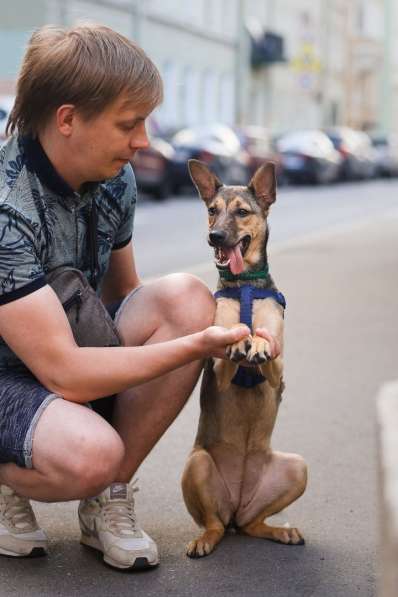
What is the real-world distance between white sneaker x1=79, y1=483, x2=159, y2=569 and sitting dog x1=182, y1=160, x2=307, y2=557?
188mm

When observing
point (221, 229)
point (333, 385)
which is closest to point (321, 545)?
point (221, 229)

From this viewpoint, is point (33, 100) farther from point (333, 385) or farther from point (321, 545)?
point (333, 385)

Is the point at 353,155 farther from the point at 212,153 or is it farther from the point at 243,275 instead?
the point at 243,275

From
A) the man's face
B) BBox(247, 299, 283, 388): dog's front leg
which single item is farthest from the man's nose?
BBox(247, 299, 283, 388): dog's front leg

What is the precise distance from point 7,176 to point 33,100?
0.24 m

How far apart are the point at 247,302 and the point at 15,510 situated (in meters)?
0.98

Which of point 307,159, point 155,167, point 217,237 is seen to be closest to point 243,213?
point 217,237

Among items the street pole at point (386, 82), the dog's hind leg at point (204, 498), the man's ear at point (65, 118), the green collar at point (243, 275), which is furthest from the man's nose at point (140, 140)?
the street pole at point (386, 82)

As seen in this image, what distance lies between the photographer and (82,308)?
145 inches

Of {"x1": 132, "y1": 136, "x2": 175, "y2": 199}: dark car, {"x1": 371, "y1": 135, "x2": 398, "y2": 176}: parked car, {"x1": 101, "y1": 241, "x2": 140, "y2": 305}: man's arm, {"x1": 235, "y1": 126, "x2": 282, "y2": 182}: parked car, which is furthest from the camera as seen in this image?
{"x1": 371, "y1": 135, "x2": 398, "y2": 176}: parked car

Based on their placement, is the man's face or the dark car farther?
the dark car

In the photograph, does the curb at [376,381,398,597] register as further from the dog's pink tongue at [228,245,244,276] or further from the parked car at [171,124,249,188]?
the parked car at [171,124,249,188]

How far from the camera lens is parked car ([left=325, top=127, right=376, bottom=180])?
37.4 m

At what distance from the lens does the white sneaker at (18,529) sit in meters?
3.77
